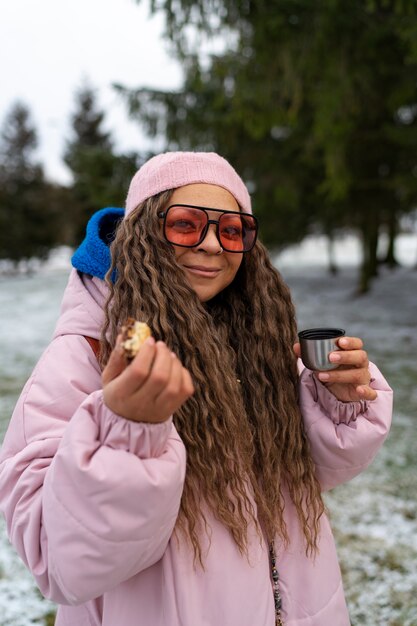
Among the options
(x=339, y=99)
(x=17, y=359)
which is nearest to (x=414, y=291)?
(x=339, y=99)

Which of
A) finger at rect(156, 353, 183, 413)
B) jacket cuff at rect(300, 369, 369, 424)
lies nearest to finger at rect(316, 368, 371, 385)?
jacket cuff at rect(300, 369, 369, 424)

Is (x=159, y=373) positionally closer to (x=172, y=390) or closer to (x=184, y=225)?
(x=172, y=390)

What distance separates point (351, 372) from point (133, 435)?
0.61m

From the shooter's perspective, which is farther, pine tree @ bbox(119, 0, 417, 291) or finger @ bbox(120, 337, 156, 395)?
pine tree @ bbox(119, 0, 417, 291)

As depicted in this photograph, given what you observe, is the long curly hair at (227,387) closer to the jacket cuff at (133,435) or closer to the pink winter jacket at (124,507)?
the pink winter jacket at (124,507)

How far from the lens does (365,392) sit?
4.17 feet

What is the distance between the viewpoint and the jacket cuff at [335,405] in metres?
1.34

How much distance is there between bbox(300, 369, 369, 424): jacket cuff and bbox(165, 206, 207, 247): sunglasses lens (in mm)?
530

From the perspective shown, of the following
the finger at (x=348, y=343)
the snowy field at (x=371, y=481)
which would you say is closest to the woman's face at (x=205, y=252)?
the finger at (x=348, y=343)

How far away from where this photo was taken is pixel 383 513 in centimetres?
360

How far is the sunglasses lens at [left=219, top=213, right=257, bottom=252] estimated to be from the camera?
132cm

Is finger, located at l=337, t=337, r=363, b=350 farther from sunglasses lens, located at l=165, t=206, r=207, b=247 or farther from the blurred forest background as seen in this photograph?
the blurred forest background

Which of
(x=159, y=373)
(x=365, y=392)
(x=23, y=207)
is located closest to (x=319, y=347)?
(x=365, y=392)

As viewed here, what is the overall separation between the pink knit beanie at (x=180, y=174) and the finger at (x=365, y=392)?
626 mm
